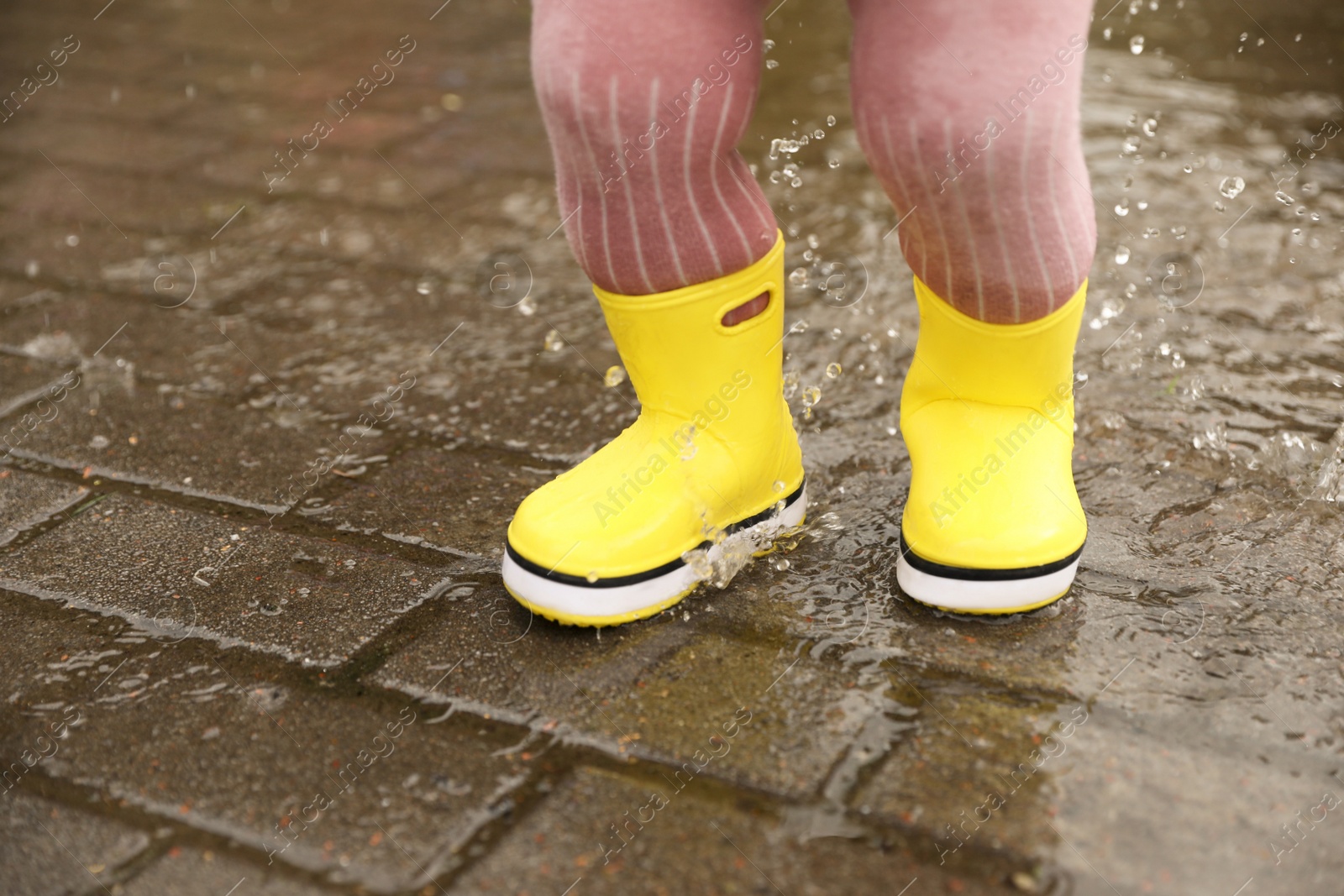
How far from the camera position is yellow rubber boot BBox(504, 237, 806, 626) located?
4.28 ft

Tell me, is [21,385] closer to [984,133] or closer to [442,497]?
[442,497]

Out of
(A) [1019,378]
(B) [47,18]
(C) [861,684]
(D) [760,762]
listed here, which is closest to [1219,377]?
(A) [1019,378]

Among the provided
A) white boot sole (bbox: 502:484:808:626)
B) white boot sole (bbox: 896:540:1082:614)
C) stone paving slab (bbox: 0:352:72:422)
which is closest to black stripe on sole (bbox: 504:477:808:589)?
white boot sole (bbox: 502:484:808:626)

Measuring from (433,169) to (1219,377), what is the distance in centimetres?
171

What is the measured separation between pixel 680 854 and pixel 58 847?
52 cm

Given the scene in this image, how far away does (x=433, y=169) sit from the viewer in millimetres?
2805

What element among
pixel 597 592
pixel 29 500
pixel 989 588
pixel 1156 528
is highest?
pixel 29 500

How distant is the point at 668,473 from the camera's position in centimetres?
137

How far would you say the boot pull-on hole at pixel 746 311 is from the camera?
1327 millimetres

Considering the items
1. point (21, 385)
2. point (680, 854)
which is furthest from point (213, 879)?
point (21, 385)

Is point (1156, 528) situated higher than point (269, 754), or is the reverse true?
point (269, 754)

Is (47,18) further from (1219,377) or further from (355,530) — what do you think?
(1219,377)

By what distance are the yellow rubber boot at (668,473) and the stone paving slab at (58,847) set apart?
0.44 m

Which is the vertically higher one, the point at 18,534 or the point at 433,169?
the point at 18,534
